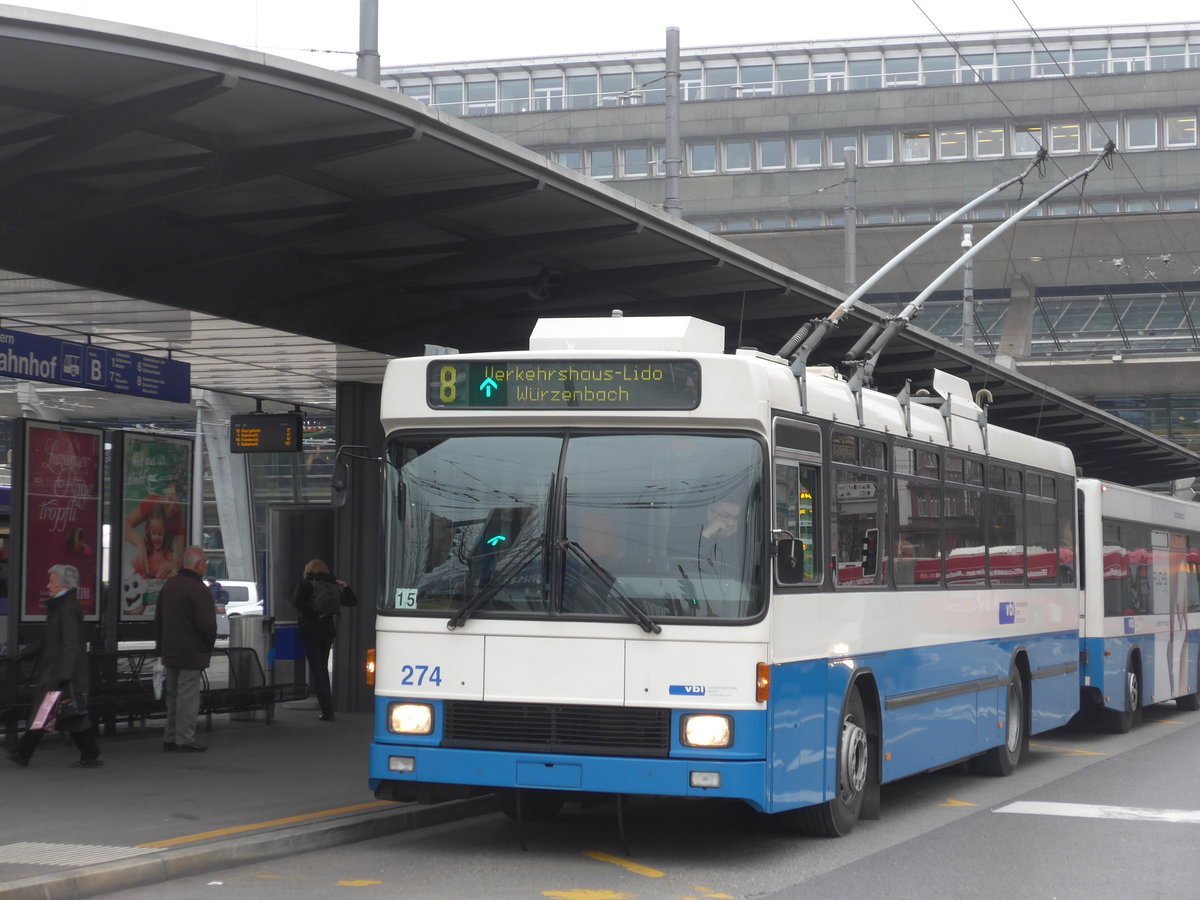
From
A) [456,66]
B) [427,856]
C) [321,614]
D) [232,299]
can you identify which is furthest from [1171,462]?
[456,66]

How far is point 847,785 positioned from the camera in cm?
1027

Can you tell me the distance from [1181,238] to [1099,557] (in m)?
28.7

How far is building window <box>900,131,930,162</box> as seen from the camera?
2333 inches

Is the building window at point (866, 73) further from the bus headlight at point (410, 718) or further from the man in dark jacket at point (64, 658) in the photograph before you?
the bus headlight at point (410, 718)

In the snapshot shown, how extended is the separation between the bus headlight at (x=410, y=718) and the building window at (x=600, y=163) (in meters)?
53.7

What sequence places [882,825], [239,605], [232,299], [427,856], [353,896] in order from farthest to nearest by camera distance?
[239,605] → [232,299] → [882,825] → [427,856] → [353,896]

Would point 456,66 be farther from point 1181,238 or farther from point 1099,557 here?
point 1099,557

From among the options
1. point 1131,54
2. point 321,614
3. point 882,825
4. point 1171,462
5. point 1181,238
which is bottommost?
point 882,825

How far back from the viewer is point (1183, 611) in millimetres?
21969

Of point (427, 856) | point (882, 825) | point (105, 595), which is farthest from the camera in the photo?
point (105, 595)

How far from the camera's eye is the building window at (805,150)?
198 feet

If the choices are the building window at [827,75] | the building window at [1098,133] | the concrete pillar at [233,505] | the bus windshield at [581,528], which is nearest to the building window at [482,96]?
the building window at [827,75]

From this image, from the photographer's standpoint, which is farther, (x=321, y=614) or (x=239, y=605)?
(x=239, y=605)

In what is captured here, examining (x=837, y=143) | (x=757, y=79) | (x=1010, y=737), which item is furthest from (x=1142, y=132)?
(x=1010, y=737)
